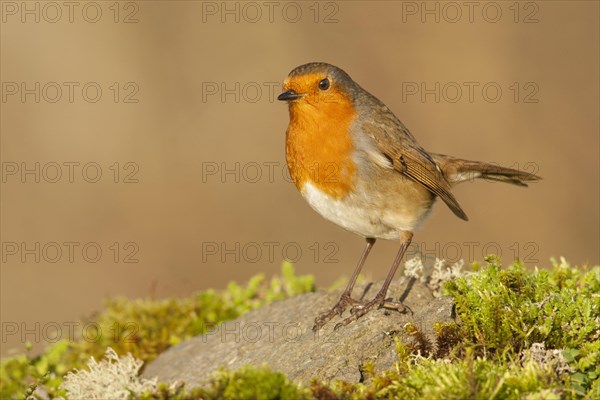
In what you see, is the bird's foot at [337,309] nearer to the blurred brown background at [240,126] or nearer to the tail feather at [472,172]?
the tail feather at [472,172]

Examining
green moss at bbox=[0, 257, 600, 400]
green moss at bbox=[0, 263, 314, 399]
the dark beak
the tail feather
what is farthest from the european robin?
green moss at bbox=[0, 263, 314, 399]

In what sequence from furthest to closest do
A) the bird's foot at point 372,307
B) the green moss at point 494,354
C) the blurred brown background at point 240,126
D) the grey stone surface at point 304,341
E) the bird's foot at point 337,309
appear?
1. the blurred brown background at point 240,126
2. the bird's foot at point 337,309
3. the bird's foot at point 372,307
4. the grey stone surface at point 304,341
5. the green moss at point 494,354

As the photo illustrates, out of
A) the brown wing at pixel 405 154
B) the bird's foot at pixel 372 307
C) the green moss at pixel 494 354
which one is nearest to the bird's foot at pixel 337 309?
the bird's foot at pixel 372 307

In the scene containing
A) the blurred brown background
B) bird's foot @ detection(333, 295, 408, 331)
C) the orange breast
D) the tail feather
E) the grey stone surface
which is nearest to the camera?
the grey stone surface

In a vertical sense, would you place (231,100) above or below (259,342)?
above

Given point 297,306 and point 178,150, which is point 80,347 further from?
point 178,150

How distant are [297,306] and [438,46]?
264 inches

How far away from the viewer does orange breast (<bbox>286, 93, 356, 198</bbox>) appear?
4.70 meters

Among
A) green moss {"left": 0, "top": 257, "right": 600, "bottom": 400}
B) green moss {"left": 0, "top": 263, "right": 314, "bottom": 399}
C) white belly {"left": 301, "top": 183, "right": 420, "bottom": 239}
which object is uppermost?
white belly {"left": 301, "top": 183, "right": 420, "bottom": 239}

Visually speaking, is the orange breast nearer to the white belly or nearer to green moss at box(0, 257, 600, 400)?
the white belly

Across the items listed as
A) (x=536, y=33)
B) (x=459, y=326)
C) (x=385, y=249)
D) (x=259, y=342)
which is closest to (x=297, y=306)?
(x=259, y=342)

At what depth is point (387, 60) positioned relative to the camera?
10.7 m

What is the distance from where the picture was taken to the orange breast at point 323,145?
470 centimetres

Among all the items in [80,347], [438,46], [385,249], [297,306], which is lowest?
[385,249]
